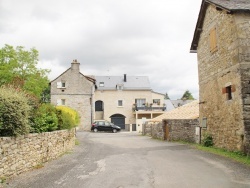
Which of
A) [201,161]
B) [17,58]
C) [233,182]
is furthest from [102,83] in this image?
[233,182]

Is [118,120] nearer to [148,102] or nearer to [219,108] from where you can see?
[148,102]

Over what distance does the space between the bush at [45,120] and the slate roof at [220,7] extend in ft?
31.0

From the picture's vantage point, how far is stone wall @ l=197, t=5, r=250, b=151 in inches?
458

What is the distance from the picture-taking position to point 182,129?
19984 mm

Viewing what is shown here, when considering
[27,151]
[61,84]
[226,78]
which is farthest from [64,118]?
[61,84]

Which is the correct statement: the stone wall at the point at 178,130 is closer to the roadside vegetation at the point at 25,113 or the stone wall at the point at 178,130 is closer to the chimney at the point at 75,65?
the roadside vegetation at the point at 25,113

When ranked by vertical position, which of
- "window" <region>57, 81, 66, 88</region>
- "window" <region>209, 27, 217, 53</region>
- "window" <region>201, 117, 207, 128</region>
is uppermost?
"window" <region>57, 81, 66, 88</region>

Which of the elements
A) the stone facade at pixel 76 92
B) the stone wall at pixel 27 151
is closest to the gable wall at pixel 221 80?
the stone wall at pixel 27 151

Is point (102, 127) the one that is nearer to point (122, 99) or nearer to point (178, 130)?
point (122, 99)

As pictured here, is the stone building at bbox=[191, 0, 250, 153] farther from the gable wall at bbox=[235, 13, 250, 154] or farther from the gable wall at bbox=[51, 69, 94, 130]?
the gable wall at bbox=[51, 69, 94, 130]

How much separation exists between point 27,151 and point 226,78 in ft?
31.6

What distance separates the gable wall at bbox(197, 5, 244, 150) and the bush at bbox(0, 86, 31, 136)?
29.2 feet

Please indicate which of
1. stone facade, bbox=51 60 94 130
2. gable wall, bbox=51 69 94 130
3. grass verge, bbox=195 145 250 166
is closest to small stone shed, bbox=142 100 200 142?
grass verge, bbox=195 145 250 166

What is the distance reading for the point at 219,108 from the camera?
46.1 ft
